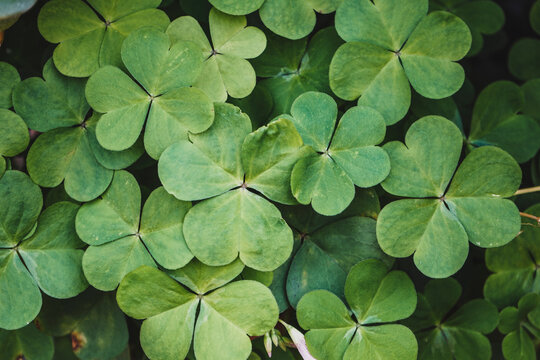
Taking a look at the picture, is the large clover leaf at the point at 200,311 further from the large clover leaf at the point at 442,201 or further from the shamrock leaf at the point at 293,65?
the shamrock leaf at the point at 293,65

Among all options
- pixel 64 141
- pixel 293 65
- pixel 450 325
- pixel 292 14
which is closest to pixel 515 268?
pixel 450 325

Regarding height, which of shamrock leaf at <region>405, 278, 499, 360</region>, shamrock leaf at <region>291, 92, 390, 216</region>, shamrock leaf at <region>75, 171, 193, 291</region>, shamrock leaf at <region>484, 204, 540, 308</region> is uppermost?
shamrock leaf at <region>291, 92, 390, 216</region>

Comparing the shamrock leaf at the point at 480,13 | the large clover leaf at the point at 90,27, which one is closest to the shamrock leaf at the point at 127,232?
the large clover leaf at the point at 90,27

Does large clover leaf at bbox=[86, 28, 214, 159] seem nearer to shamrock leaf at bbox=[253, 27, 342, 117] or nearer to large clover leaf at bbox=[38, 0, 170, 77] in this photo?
large clover leaf at bbox=[38, 0, 170, 77]

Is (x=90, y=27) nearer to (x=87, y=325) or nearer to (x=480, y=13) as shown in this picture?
(x=87, y=325)

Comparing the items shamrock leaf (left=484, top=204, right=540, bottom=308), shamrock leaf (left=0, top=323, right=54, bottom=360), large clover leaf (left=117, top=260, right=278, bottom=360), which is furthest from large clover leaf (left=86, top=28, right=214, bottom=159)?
shamrock leaf (left=484, top=204, right=540, bottom=308)

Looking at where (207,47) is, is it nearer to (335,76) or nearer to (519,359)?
(335,76)
